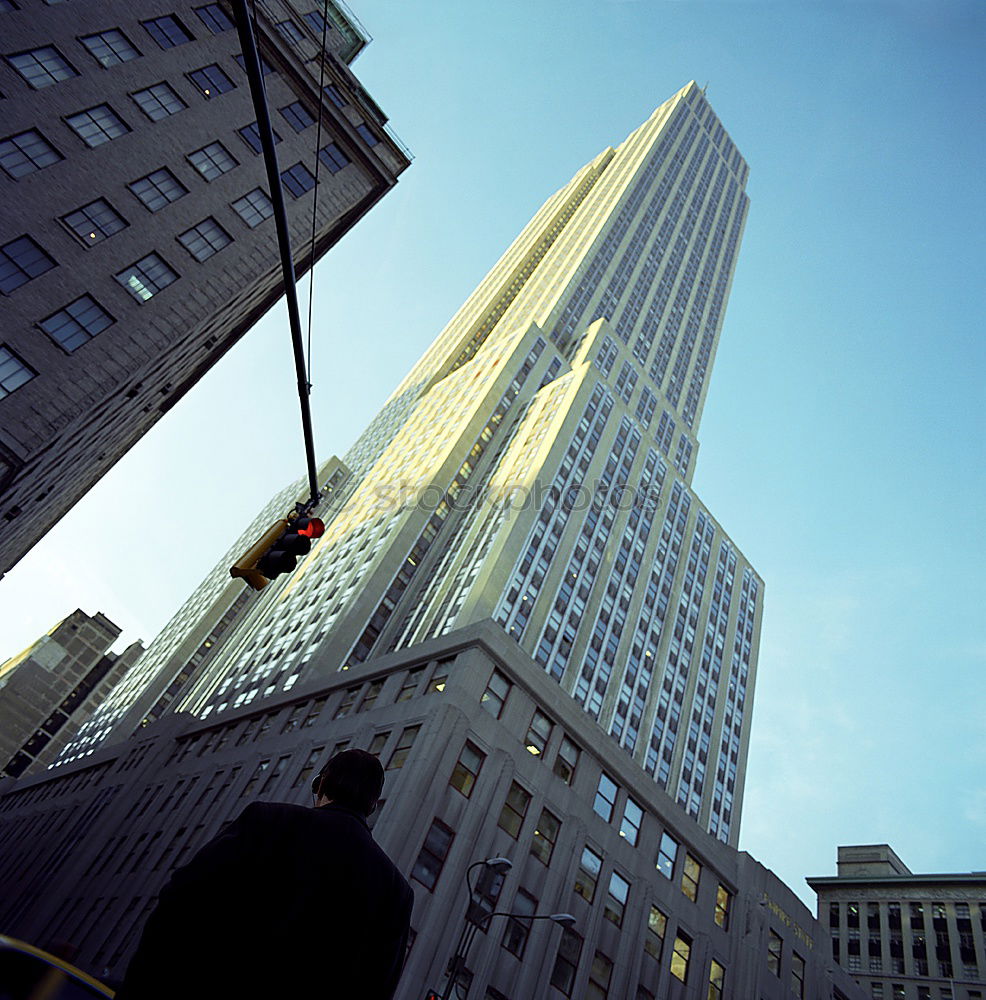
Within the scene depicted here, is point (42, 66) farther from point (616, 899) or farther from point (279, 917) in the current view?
point (616, 899)

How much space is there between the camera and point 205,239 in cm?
3036

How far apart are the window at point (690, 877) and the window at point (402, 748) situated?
17172 mm

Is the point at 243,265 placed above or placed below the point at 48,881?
above

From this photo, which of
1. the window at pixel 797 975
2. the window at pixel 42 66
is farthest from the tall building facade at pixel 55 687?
the window at pixel 797 975

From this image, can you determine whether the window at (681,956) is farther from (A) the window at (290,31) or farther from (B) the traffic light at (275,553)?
(A) the window at (290,31)

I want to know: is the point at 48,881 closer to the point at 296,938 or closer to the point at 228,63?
the point at 228,63

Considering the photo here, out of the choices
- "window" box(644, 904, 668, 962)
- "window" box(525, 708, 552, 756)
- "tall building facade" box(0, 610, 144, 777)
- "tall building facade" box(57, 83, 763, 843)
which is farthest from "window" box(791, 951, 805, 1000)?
"tall building facade" box(0, 610, 144, 777)

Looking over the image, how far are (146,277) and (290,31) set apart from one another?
68.4ft

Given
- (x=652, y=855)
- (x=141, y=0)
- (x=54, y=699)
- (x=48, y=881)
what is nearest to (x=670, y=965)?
(x=652, y=855)

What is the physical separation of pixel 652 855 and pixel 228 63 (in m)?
45.2

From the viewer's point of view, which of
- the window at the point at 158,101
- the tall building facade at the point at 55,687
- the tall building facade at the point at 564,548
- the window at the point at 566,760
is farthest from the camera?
the tall building facade at the point at 55,687

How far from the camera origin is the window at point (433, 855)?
2728 cm

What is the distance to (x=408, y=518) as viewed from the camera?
7431cm

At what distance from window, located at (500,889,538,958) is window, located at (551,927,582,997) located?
1.95 metres
